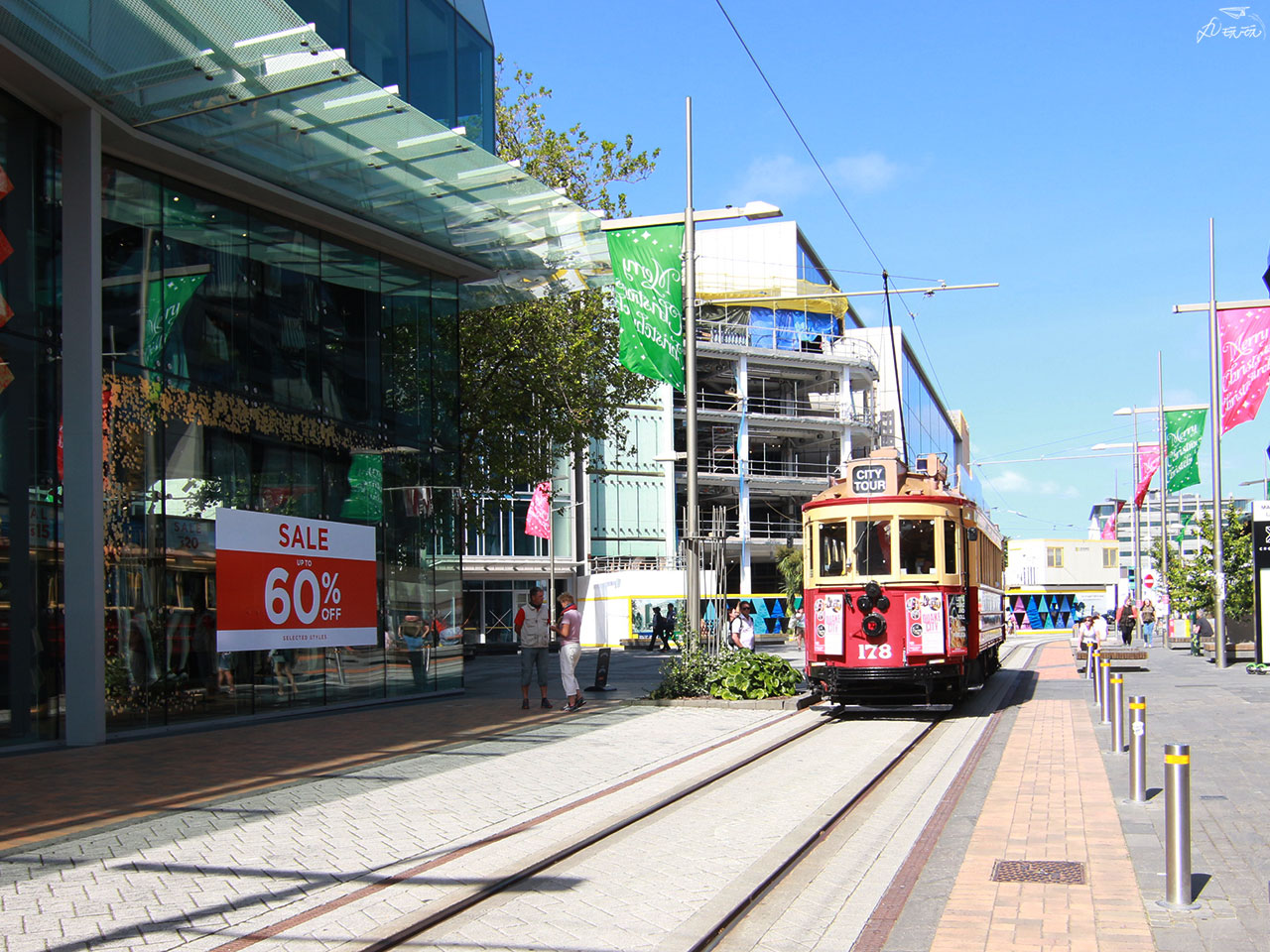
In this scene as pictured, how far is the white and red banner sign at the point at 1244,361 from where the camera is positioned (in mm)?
24219

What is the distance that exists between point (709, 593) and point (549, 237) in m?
25.6

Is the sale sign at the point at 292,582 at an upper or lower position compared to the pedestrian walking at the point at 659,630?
upper

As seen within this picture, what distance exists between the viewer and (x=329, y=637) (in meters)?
18.5

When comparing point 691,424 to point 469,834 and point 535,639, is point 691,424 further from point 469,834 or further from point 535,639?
point 469,834

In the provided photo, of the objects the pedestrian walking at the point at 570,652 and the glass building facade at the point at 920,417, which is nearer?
the pedestrian walking at the point at 570,652

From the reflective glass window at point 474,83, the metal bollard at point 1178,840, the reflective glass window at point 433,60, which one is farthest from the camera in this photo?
the reflective glass window at point 474,83

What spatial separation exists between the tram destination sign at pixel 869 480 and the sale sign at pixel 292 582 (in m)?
7.78

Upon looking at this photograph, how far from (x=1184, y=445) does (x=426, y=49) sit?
80.9ft

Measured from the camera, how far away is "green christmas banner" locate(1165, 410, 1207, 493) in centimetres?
3447

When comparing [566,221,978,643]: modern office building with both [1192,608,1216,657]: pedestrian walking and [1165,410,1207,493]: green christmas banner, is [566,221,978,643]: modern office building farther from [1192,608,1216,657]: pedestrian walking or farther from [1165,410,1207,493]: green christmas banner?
[1165,410,1207,493]: green christmas banner

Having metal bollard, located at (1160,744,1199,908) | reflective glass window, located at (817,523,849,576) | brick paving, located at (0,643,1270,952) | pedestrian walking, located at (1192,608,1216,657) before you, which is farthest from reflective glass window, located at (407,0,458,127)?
pedestrian walking, located at (1192,608,1216,657)

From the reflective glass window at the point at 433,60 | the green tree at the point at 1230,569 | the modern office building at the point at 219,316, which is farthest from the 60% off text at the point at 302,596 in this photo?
the green tree at the point at 1230,569

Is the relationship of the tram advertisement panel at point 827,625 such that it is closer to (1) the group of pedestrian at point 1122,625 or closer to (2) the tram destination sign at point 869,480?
(2) the tram destination sign at point 869,480

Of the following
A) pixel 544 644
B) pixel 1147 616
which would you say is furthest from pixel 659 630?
pixel 544 644
